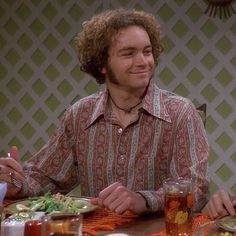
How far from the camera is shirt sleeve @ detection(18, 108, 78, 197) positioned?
6.07 ft

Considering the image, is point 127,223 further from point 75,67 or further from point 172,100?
point 75,67

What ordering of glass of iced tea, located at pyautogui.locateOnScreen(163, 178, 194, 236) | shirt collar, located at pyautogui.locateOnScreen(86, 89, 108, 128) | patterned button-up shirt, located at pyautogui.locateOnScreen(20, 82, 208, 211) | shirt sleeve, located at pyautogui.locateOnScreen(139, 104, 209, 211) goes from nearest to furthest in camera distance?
glass of iced tea, located at pyautogui.locateOnScreen(163, 178, 194, 236) → shirt sleeve, located at pyautogui.locateOnScreen(139, 104, 209, 211) → patterned button-up shirt, located at pyautogui.locateOnScreen(20, 82, 208, 211) → shirt collar, located at pyautogui.locateOnScreen(86, 89, 108, 128)

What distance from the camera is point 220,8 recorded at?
10.6 feet

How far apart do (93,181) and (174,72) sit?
1.58 m

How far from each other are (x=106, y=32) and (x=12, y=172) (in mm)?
579

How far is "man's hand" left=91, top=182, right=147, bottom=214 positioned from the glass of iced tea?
0.20m

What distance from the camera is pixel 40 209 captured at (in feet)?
4.75

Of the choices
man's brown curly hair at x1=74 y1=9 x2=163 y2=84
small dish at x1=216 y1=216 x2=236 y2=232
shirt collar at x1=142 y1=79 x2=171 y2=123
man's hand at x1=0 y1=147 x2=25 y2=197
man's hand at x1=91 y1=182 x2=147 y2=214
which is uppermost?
man's brown curly hair at x1=74 y1=9 x2=163 y2=84

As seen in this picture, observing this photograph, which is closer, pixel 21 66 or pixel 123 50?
pixel 123 50

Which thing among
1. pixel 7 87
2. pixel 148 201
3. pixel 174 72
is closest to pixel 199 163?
pixel 148 201

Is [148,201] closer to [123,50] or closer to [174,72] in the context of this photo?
[123,50]

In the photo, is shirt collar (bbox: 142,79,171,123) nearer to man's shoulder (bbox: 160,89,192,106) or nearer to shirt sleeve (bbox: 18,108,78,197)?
man's shoulder (bbox: 160,89,192,106)

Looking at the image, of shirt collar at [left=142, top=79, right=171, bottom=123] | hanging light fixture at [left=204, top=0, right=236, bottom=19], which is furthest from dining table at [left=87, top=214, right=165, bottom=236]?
hanging light fixture at [left=204, top=0, right=236, bottom=19]

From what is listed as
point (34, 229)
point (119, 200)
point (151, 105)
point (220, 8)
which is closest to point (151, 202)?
point (119, 200)
